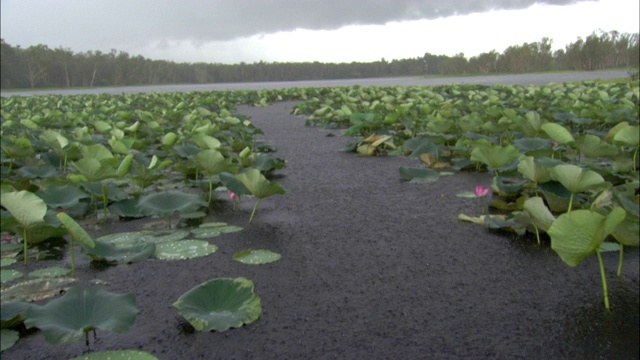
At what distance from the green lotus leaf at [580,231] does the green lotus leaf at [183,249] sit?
0.96 metres

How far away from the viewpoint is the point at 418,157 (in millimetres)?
3393

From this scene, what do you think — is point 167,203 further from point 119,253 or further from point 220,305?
point 220,305

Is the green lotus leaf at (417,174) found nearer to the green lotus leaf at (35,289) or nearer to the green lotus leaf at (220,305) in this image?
the green lotus leaf at (220,305)

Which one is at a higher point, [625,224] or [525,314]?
[625,224]

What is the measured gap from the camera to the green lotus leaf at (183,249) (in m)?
1.53

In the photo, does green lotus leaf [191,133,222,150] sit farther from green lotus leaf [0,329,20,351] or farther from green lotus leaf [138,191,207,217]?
green lotus leaf [0,329,20,351]

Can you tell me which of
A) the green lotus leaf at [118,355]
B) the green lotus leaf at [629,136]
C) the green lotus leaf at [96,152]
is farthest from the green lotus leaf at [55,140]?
the green lotus leaf at [629,136]

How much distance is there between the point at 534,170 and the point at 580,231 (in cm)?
74

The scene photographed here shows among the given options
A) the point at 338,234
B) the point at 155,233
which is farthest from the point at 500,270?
the point at 155,233

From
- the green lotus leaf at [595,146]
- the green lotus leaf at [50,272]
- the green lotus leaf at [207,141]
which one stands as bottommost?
the green lotus leaf at [50,272]

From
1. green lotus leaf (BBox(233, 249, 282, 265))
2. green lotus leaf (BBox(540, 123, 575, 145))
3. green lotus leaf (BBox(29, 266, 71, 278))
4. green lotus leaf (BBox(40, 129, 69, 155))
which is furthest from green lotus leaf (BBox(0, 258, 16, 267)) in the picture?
green lotus leaf (BBox(540, 123, 575, 145))

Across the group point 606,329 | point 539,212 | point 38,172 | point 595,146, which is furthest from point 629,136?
point 38,172

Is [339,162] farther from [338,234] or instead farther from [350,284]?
[350,284]

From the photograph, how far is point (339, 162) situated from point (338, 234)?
1.55 meters
